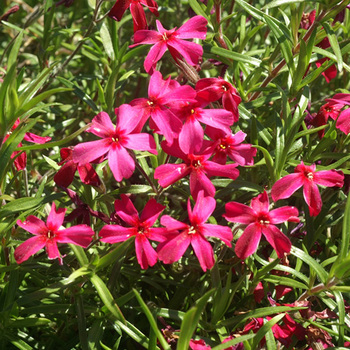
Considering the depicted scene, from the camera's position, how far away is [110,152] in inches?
45.4

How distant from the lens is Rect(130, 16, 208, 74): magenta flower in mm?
1285

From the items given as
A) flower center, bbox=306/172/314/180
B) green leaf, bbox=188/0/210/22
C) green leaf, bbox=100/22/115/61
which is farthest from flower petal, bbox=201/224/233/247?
green leaf, bbox=100/22/115/61

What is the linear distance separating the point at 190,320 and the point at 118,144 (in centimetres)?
39

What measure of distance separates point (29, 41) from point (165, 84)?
151cm

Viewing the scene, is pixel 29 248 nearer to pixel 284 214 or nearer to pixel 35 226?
pixel 35 226

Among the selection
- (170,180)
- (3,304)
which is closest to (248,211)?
(170,180)

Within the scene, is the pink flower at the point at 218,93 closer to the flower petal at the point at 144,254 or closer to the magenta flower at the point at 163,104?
the magenta flower at the point at 163,104

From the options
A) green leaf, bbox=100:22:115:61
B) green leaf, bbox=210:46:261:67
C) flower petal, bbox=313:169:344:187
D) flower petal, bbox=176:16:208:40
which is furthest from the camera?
green leaf, bbox=100:22:115:61

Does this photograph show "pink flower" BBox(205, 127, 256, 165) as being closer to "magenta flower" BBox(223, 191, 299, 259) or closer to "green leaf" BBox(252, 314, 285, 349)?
"magenta flower" BBox(223, 191, 299, 259)

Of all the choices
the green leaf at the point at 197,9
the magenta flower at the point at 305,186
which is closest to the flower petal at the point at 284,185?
the magenta flower at the point at 305,186

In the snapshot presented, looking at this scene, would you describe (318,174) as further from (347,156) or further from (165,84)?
(165,84)

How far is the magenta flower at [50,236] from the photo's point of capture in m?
1.16

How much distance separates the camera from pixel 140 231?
1.20 metres

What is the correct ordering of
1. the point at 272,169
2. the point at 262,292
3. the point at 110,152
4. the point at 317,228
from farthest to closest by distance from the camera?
the point at 317,228 → the point at 262,292 → the point at 272,169 → the point at 110,152
